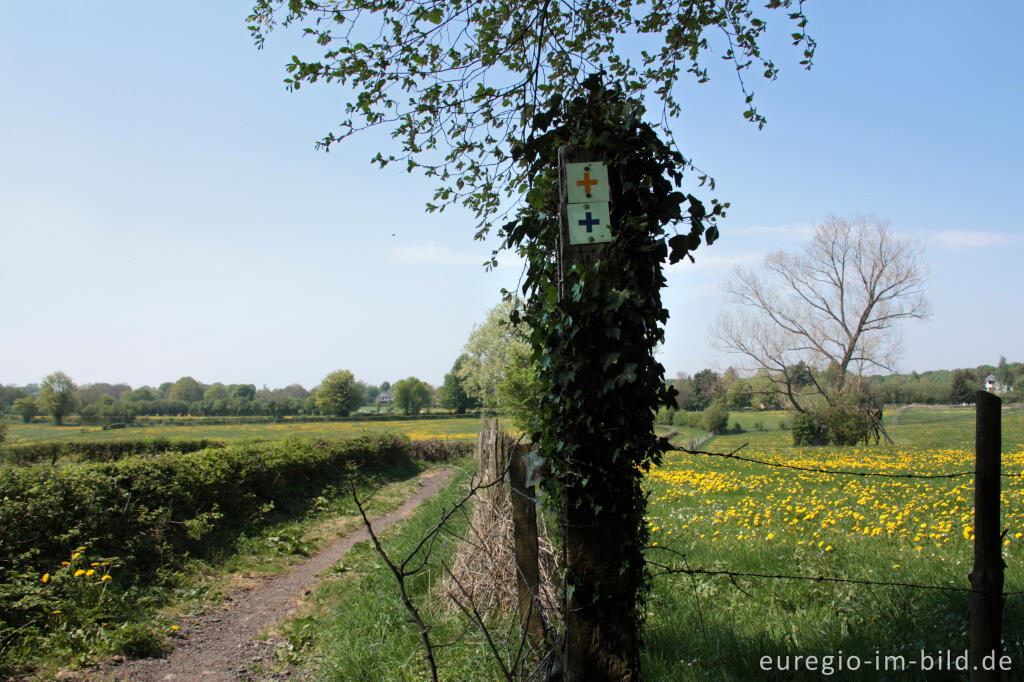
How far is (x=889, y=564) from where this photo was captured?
4.64 m

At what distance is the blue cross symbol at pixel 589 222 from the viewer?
8.66 feet

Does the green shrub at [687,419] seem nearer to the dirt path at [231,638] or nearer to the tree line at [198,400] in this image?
the tree line at [198,400]

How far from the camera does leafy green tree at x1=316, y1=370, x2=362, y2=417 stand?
62.2m

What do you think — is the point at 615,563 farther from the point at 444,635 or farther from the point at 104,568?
the point at 104,568

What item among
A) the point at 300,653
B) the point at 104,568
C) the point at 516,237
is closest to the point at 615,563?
the point at 516,237

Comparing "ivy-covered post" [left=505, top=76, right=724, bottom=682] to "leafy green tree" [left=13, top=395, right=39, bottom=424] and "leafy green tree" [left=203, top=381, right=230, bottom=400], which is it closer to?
"leafy green tree" [left=13, top=395, right=39, bottom=424]

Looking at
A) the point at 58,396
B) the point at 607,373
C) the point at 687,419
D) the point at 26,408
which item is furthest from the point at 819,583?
the point at 687,419

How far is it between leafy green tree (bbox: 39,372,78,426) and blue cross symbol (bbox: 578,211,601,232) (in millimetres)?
46264

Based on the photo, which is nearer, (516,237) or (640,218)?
(640,218)

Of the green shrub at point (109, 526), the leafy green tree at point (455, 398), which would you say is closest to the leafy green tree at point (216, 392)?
the leafy green tree at point (455, 398)

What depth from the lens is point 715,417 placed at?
163 feet

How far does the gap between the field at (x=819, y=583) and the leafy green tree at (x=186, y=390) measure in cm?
6411

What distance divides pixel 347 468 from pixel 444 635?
42.6 ft

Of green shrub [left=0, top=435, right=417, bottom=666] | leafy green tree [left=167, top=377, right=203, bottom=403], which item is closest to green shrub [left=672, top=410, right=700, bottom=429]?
green shrub [left=0, top=435, right=417, bottom=666]
